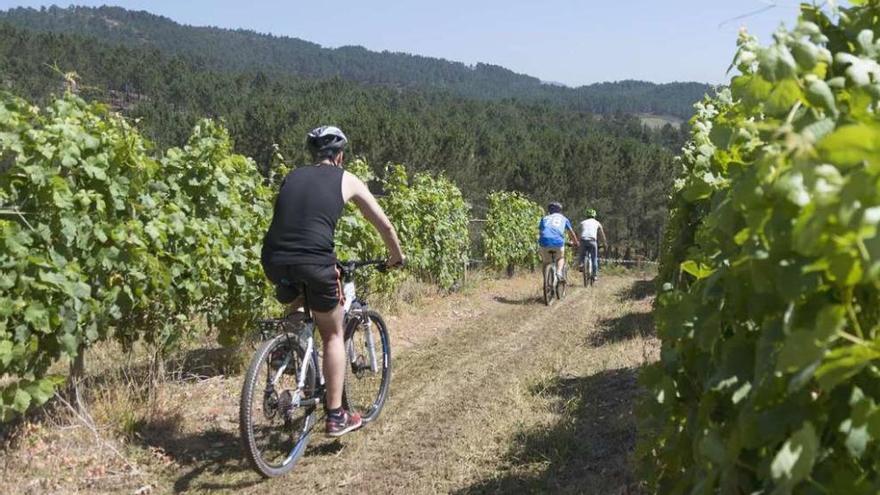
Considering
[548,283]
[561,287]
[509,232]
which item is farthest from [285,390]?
[509,232]

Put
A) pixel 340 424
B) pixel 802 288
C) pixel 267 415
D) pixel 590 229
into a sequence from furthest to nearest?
pixel 590 229 < pixel 340 424 < pixel 267 415 < pixel 802 288

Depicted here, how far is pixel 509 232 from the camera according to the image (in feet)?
60.1

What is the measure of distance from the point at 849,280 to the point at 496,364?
5.36 meters

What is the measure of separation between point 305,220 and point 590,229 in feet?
Result: 36.1

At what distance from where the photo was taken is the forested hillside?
56531mm

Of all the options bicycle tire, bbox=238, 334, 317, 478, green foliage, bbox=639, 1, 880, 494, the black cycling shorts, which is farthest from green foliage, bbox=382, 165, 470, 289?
green foliage, bbox=639, 1, 880, 494

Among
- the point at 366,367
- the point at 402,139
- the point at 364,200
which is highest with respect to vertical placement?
the point at 402,139

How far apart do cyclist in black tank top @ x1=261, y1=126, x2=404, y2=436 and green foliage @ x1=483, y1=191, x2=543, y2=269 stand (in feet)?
44.4

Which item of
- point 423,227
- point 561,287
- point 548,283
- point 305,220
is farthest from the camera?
point 561,287

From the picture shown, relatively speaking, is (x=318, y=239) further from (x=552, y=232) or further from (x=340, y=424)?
(x=552, y=232)

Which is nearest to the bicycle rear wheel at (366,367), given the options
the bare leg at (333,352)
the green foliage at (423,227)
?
the bare leg at (333,352)

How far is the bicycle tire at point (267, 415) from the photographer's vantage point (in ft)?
11.6

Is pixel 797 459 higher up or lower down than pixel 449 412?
higher up

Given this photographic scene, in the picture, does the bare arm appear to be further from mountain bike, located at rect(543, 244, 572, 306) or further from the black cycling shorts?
mountain bike, located at rect(543, 244, 572, 306)
